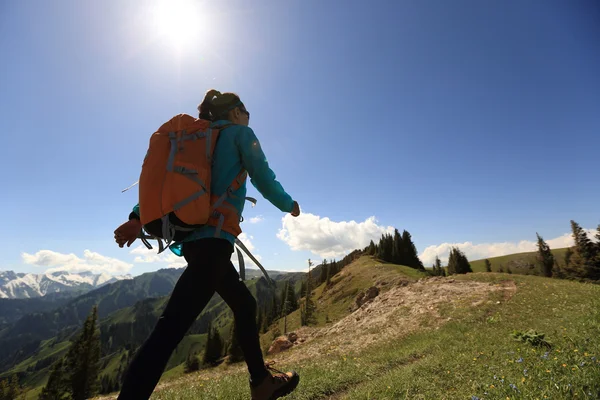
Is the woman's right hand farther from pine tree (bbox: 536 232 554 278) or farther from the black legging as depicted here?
pine tree (bbox: 536 232 554 278)

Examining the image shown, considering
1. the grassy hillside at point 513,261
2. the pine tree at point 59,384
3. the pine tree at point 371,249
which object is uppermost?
the pine tree at point 371,249

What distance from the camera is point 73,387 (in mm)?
43125

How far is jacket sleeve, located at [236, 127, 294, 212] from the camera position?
2.84m

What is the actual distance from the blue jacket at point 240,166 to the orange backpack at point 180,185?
8cm

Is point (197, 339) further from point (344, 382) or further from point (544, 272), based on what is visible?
point (344, 382)

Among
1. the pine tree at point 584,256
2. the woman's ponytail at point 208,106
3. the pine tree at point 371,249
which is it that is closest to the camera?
the woman's ponytail at point 208,106

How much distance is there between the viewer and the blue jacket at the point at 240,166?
2758 mm

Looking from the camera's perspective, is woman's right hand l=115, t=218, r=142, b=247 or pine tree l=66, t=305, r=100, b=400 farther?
pine tree l=66, t=305, r=100, b=400

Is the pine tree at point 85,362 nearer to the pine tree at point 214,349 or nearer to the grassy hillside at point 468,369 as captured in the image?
the pine tree at point 214,349

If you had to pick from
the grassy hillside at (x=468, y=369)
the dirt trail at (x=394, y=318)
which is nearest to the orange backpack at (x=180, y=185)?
the grassy hillside at (x=468, y=369)

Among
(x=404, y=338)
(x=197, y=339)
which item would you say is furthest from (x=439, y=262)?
(x=197, y=339)

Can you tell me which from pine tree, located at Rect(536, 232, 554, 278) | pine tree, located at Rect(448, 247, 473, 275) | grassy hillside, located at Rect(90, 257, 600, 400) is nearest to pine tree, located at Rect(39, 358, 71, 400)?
grassy hillside, located at Rect(90, 257, 600, 400)

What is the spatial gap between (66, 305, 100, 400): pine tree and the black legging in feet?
191

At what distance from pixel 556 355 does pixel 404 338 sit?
10476 mm
